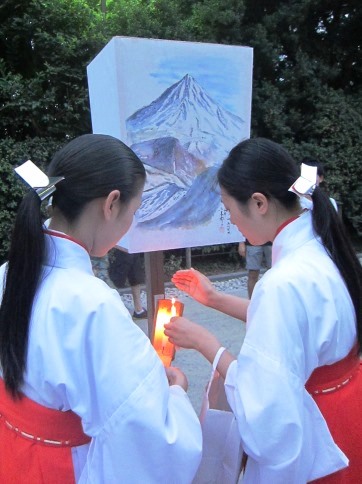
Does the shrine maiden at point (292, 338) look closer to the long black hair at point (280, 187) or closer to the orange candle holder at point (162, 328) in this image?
the long black hair at point (280, 187)

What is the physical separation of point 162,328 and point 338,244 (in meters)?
0.69

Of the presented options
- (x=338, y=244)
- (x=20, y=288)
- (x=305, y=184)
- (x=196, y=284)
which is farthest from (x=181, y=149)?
(x=20, y=288)

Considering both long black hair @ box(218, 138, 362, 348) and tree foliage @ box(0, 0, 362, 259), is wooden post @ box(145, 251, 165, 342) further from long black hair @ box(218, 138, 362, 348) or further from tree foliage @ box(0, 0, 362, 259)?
tree foliage @ box(0, 0, 362, 259)

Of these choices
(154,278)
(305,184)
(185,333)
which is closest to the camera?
(305,184)

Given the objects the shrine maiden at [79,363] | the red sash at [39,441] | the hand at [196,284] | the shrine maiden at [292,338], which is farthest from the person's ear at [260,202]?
Answer: the red sash at [39,441]

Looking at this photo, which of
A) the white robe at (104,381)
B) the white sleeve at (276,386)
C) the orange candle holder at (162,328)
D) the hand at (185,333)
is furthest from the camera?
the orange candle holder at (162,328)

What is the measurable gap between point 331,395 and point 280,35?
24.6 ft

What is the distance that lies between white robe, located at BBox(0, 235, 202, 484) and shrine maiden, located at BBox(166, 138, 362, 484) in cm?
23

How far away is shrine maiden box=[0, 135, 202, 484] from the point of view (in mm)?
1026

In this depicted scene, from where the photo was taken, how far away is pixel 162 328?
1689 mm

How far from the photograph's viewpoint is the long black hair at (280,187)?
136cm

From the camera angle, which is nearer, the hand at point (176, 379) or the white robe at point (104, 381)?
the white robe at point (104, 381)

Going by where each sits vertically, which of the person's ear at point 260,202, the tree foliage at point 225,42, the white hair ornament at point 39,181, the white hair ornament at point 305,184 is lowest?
the tree foliage at point 225,42

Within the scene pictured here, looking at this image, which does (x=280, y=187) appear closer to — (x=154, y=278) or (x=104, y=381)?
(x=104, y=381)
